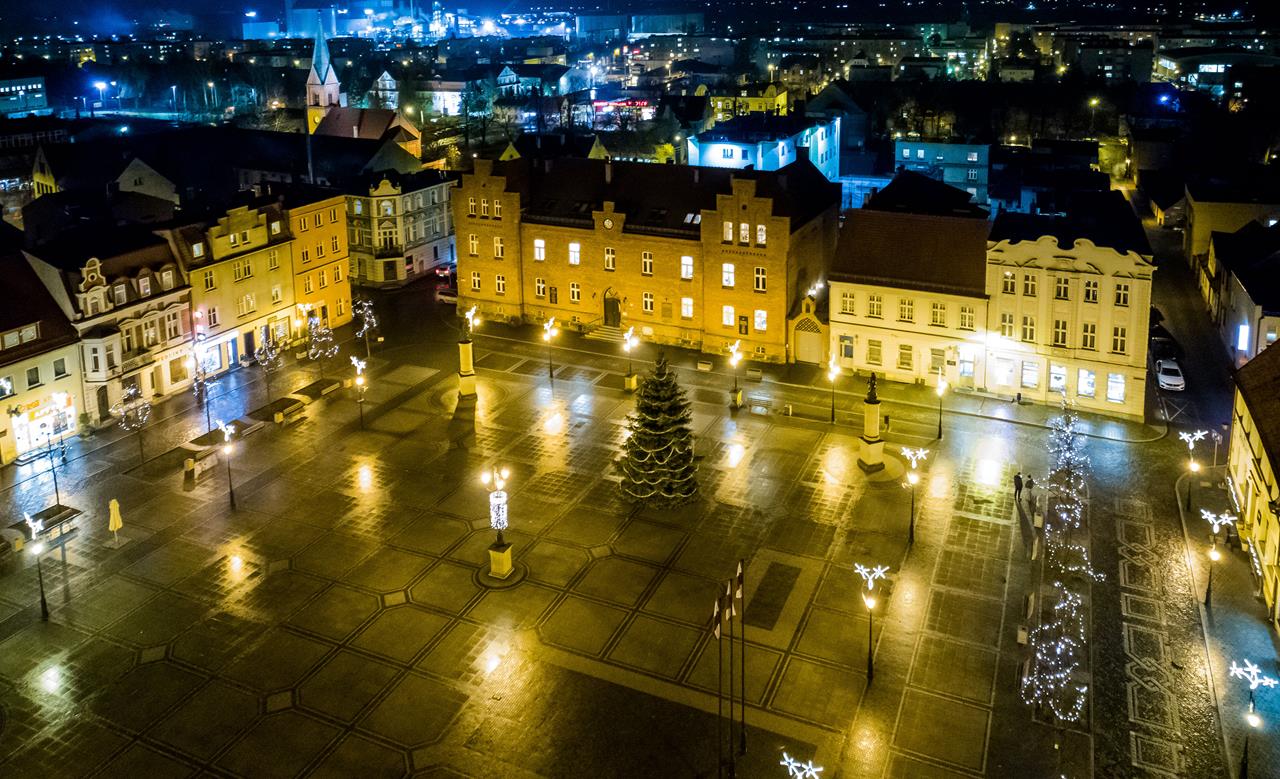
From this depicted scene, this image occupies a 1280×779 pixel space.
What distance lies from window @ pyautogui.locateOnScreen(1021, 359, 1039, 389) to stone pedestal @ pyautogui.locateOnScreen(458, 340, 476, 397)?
3111 cm

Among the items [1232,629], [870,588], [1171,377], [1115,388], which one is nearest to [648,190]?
[1115,388]

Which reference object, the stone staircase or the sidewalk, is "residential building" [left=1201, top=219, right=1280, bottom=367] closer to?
the sidewalk

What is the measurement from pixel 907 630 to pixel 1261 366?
68.9ft

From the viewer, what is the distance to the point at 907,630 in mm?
39000

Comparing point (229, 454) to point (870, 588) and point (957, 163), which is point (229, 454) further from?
point (957, 163)

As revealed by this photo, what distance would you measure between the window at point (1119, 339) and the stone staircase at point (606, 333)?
99.1ft

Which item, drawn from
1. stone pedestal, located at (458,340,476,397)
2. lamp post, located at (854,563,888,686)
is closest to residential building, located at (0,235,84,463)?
stone pedestal, located at (458,340,476,397)

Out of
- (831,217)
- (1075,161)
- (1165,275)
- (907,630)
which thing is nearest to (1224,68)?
(1075,161)

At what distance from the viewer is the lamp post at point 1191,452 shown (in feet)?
161

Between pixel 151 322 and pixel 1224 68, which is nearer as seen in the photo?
pixel 151 322

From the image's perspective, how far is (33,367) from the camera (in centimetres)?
5412

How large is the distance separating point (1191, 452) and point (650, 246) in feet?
111

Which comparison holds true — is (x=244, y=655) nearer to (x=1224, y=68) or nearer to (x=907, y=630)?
(x=907, y=630)

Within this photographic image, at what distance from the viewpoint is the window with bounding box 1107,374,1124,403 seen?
5725cm
